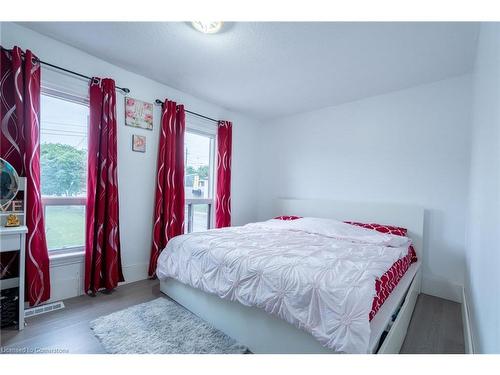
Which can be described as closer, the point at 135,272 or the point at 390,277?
the point at 390,277

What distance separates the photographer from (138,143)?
2.73 m

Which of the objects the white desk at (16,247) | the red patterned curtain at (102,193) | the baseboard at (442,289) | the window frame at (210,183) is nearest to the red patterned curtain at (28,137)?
the white desk at (16,247)

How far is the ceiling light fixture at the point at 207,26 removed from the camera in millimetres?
1799

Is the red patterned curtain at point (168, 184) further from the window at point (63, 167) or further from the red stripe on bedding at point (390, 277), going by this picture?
the red stripe on bedding at point (390, 277)

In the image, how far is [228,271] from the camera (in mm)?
1729

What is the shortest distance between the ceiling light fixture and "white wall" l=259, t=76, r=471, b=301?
2.21m

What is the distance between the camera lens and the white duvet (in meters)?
1.21

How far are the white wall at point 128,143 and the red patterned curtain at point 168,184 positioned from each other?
0.10 meters

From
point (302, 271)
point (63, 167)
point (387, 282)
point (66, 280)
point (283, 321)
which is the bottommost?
point (66, 280)

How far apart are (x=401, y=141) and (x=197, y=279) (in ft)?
9.17

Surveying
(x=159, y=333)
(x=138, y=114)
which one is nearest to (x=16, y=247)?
(x=159, y=333)

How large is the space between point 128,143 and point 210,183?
133cm

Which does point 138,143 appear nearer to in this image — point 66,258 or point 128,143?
point 128,143
